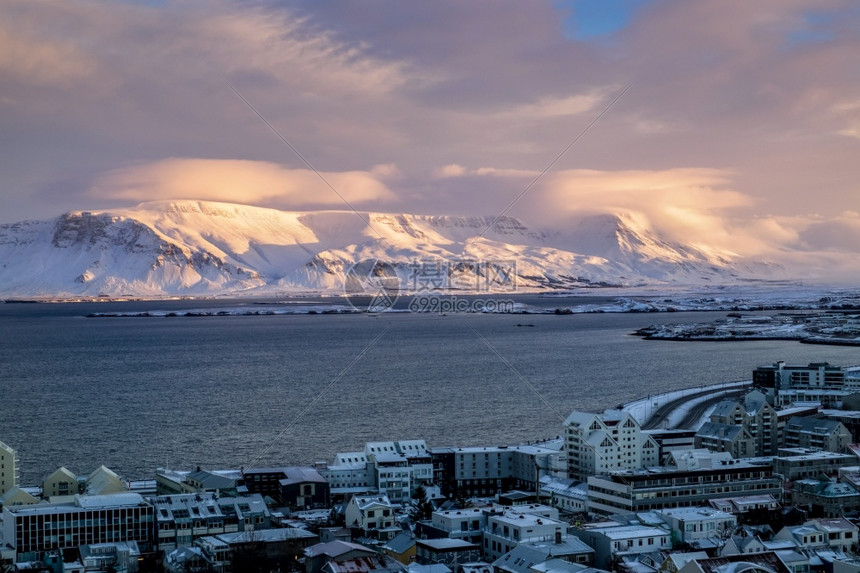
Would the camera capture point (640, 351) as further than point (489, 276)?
No

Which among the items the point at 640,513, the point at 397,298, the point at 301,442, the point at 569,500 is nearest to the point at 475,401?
the point at 301,442

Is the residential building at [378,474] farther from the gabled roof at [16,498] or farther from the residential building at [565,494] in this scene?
the gabled roof at [16,498]

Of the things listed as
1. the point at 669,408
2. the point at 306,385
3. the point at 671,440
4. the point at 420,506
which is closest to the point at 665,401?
the point at 669,408

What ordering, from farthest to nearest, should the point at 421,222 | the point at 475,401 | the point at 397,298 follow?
the point at 421,222 → the point at 397,298 → the point at 475,401

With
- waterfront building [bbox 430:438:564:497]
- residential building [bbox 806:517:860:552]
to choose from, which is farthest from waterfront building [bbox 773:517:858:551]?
→ waterfront building [bbox 430:438:564:497]

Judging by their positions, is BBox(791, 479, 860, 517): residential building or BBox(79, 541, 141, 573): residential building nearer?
BBox(79, 541, 141, 573): residential building

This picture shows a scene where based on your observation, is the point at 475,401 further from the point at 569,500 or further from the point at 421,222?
the point at 421,222

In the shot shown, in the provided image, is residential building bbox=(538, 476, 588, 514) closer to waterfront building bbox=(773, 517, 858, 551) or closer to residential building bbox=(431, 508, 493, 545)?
residential building bbox=(431, 508, 493, 545)
